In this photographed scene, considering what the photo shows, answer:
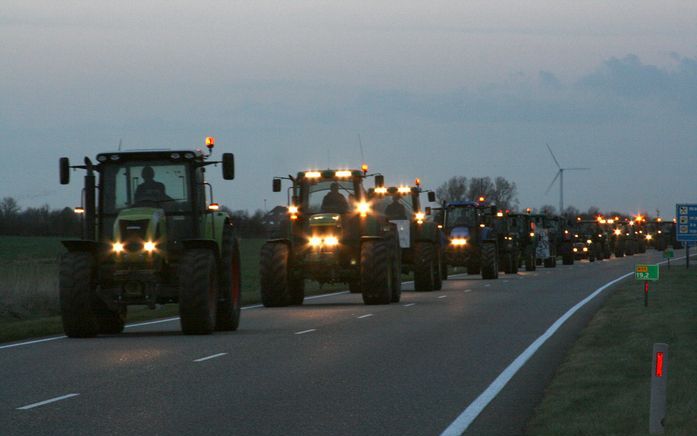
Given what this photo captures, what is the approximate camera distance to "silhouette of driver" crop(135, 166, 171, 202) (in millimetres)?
21812

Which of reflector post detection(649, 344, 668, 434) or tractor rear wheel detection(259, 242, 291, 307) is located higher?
tractor rear wheel detection(259, 242, 291, 307)

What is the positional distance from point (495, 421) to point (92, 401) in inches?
152

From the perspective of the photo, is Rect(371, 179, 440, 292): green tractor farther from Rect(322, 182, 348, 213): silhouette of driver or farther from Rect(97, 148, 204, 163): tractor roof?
Rect(97, 148, 204, 163): tractor roof

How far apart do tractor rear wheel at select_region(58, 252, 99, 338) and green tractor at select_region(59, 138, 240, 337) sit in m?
0.02

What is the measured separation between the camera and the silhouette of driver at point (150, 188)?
21812mm

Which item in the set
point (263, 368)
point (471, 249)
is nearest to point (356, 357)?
point (263, 368)

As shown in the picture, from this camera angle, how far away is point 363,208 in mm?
31234

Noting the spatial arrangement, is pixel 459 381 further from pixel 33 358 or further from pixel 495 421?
pixel 33 358

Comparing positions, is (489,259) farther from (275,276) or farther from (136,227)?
(136,227)

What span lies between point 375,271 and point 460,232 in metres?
20.5

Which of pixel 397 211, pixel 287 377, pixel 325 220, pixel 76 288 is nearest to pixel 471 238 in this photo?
pixel 397 211

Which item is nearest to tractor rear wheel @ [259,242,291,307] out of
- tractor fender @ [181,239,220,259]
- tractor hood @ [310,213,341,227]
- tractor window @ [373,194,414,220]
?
tractor hood @ [310,213,341,227]

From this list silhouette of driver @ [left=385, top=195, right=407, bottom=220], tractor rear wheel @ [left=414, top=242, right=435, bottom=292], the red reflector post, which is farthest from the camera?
tractor rear wheel @ [left=414, top=242, right=435, bottom=292]

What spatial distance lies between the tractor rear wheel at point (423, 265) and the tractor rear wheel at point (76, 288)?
18.7 metres
